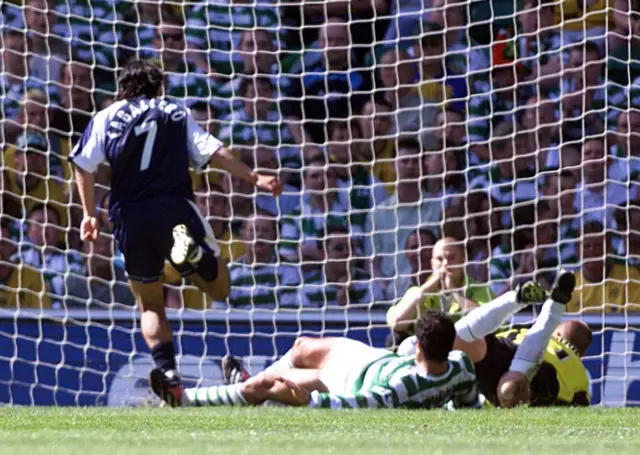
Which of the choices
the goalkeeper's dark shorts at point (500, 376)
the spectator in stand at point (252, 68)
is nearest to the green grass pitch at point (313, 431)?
the goalkeeper's dark shorts at point (500, 376)

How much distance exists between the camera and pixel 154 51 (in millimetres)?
9547

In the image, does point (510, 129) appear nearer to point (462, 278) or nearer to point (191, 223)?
point (462, 278)

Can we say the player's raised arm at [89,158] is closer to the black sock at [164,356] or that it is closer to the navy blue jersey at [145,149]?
the navy blue jersey at [145,149]

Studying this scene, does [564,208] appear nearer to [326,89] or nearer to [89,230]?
[326,89]

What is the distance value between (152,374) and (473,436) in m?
2.64

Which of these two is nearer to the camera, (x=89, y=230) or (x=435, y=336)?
(x=435, y=336)

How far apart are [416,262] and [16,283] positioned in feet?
8.47

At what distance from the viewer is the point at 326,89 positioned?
948 cm

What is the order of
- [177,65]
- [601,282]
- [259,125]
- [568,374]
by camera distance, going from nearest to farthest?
[568,374]
[601,282]
[259,125]
[177,65]

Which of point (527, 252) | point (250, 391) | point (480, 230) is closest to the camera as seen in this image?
point (250, 391)

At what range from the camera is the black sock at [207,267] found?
7273 mm


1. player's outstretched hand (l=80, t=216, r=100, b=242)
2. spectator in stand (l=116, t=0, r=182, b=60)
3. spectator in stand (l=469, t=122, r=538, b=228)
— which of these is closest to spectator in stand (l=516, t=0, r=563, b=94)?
spectator in stand (l=469, t=122, r=538, b=228)

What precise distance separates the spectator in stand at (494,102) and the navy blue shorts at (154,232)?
2.55 meters

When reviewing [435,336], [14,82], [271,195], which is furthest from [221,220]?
[435,336]
